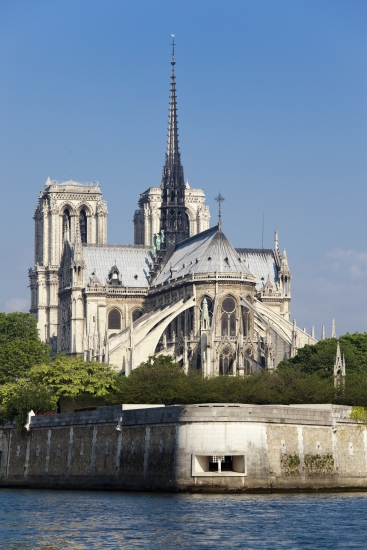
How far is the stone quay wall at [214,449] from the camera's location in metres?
69.2

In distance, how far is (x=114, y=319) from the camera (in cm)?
15450

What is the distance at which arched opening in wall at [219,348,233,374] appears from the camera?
131625 mm

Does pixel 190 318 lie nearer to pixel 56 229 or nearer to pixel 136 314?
pixel 136 314

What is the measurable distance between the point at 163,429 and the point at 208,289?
66434mm

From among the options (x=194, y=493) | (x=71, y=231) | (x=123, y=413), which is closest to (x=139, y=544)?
(x=194, y=493)

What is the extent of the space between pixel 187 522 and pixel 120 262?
4039 inches

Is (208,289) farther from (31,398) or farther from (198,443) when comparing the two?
(198,443)

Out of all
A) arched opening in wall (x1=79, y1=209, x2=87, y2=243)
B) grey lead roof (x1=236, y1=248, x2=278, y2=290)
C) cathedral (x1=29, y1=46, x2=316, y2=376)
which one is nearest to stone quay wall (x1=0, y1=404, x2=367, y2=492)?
cathedral (x1=29, y1=46, x2=316, y2=376)

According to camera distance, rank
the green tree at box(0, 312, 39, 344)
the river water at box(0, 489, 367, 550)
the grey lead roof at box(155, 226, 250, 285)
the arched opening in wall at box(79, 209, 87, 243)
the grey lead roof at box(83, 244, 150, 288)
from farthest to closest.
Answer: the arched opening in wall at box(79, 209, 87, 243)
the grey lead roof at box(83, 244, 150, 288)
the grey lead roof at box(155, 226, 250, 285)
the green tree at box(0, 312, 39, 344)
the river water at box(0, 489, 367, 550)

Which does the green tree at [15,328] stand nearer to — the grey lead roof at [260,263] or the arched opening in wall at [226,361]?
the arched opening in wall at [226,361]

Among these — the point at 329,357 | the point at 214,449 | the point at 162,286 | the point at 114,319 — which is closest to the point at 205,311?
the point at 162,286

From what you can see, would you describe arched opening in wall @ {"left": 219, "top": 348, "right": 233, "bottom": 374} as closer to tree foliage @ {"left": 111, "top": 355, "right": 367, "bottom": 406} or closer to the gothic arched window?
tree foliage @ {"left": 111, "top": 355, "right": 367, "bottom": 406}

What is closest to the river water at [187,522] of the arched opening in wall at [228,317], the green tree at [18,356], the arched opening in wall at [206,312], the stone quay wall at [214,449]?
the stone quay wall at [214,449]

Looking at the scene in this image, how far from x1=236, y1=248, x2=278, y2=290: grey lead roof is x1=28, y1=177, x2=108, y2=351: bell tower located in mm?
18752
